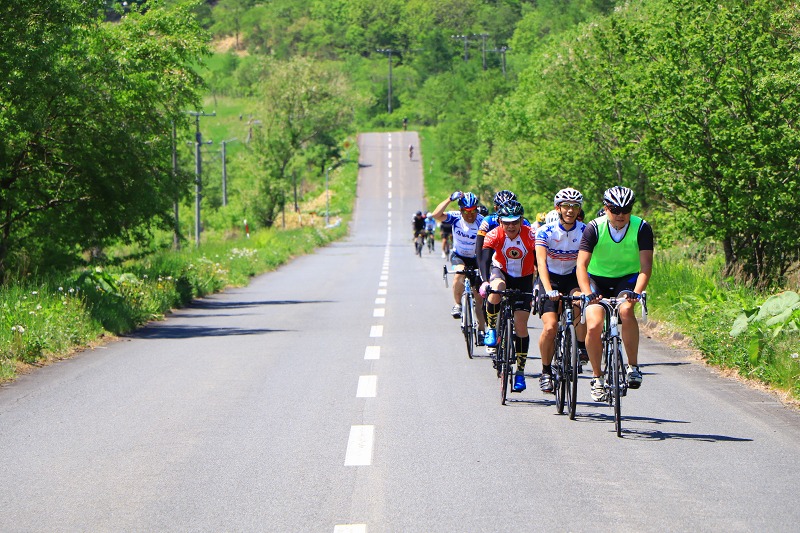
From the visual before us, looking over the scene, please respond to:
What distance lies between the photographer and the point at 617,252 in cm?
873

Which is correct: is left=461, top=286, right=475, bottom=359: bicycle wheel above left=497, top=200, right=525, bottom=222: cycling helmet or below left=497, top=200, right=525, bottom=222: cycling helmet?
below

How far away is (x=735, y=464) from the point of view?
282 inches

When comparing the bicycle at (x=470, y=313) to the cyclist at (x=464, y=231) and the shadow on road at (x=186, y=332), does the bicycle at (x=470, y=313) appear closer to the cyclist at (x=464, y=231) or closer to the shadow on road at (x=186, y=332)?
the cyclist at (x=464, y=231)

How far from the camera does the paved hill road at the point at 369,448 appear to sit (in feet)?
19.4

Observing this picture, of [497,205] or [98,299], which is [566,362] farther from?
[98,299]

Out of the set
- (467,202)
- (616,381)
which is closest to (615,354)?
(616,381)

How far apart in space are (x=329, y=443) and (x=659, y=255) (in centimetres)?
1802

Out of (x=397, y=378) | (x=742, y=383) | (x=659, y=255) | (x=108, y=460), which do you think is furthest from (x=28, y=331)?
(x=659, y=255)

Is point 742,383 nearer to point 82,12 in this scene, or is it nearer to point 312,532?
point 312,532

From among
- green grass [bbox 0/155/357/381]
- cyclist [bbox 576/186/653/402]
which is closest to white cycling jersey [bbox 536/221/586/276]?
cyclist [bbox 576/186/653/402]

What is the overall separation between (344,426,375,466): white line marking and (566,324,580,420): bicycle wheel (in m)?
1.59

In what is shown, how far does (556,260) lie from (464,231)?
14.0 feet

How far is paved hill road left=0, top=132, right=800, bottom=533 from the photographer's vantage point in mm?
5914

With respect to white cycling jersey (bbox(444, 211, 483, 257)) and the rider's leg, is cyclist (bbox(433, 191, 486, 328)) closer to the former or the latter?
white cycling jersey (bbox(444, 211, 483, 257))
